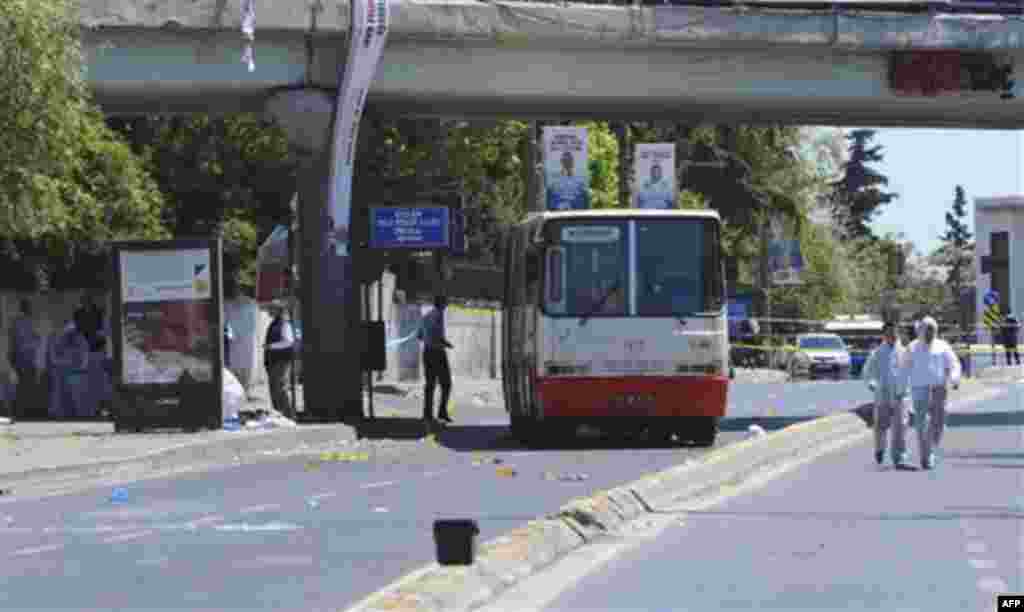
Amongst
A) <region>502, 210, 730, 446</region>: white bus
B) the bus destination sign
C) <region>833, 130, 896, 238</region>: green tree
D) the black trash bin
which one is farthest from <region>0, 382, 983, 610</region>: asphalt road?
<region>833, 130, 896, 238</region>: green tree

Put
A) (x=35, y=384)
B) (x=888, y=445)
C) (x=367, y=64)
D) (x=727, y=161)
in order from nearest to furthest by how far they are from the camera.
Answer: (x=888, y=445) < (x=367, y=64) < (x=35, y=384) < (x=727, y=161)

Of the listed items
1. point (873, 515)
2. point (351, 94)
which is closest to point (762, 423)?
point (351, 94)

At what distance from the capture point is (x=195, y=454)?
88.9 feet

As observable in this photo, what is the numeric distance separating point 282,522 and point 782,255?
225 feet

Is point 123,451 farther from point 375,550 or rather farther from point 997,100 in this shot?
point 997,100

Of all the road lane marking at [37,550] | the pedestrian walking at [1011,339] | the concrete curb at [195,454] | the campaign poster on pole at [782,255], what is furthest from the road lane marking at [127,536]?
the campaign poster on pole at [782,255]

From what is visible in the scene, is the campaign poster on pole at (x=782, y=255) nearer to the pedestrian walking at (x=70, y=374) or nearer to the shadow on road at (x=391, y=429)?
the pedestrian walking at (x=70, y=374)

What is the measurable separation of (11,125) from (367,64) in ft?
30.5

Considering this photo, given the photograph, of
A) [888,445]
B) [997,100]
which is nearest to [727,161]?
[997,100]

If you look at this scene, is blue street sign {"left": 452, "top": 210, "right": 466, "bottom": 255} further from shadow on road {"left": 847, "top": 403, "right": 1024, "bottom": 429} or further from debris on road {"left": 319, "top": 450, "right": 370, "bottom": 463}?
debris on road {"left": 319, "top": 450, "right": 370, "bottom": 463}

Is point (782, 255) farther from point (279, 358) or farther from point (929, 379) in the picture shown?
point (929, 379)

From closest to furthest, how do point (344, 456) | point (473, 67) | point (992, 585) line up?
point (992, 585), point (344, 456), point (473, 67)

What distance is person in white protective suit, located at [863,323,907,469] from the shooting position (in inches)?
1048

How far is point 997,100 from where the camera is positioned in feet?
133
